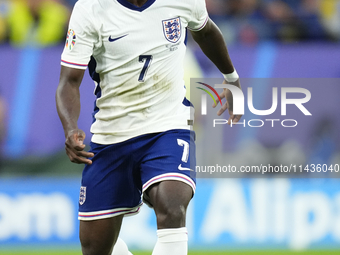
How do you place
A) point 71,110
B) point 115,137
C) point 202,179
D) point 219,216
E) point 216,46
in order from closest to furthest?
point 71,110, point 115,137, point 216,46, point 219,216, point 202,179

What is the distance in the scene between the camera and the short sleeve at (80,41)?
10.9ft

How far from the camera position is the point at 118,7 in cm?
340

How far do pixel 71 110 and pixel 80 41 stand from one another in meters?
0.44

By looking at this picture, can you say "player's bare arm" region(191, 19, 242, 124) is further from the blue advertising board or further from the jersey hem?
the blue advertising board

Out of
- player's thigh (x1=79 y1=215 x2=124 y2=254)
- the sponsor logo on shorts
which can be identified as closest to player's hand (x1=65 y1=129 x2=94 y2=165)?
the sponsor logo on shorts

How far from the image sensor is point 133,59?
343 centimetres

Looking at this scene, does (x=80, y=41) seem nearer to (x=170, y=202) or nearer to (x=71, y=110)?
(x=71, y=110)

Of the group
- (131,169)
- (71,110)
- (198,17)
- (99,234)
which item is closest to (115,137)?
(131,169)

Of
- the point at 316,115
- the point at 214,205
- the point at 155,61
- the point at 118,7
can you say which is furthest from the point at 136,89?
the point at 316,115

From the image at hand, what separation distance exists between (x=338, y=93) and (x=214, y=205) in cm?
209

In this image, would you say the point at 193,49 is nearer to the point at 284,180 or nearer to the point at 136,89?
the point at 284,180

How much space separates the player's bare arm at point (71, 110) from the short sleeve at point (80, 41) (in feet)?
0.16

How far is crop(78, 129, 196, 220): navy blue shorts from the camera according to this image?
3332 millimetres

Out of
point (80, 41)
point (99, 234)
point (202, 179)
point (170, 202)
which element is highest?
point (80, 41)
